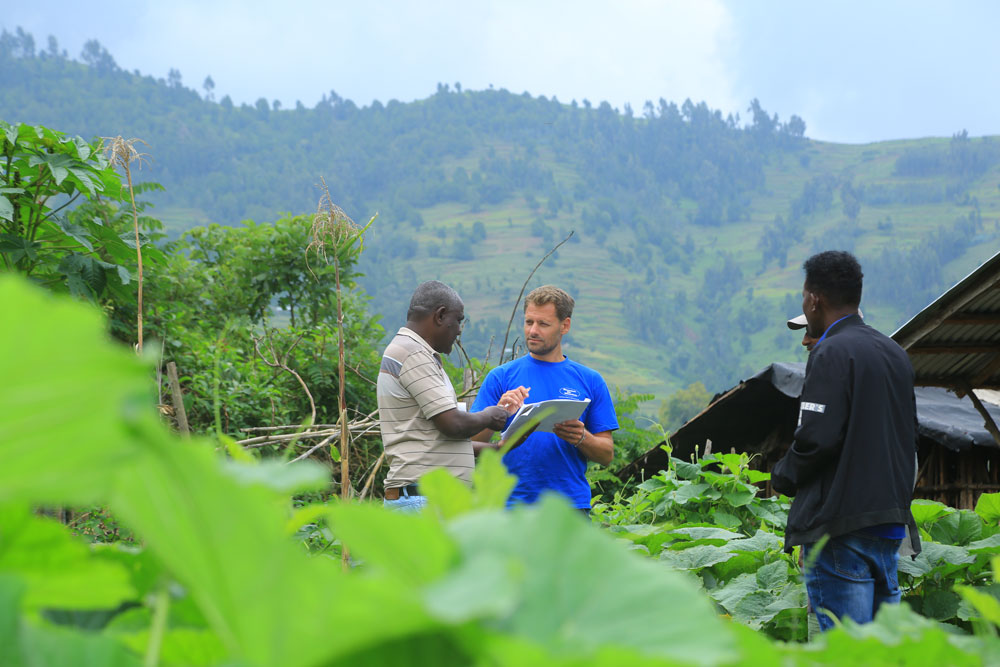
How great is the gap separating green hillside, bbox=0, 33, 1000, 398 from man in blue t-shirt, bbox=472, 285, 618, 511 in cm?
7623

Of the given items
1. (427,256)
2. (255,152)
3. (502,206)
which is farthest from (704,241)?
(255,152)

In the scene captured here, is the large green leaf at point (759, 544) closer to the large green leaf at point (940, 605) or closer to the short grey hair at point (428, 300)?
the large green leaf at point (940, 605)

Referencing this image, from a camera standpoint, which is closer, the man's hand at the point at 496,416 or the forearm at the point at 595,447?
the man's hand at the point at 496,416

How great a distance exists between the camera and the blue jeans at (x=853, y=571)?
10.4ft

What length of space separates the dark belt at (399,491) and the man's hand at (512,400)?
574 millimetres

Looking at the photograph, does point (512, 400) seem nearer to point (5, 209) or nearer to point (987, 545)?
point (5, 209)

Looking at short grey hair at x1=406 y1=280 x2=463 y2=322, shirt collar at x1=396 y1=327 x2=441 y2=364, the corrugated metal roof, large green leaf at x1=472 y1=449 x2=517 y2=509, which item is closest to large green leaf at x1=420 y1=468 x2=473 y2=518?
large green leaf at x1=472 y1=449 x2=517 y2=509

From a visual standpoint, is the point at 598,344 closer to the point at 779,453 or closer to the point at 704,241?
the point at 704,241

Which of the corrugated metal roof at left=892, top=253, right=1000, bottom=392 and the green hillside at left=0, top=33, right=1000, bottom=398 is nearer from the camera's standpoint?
the corrugated metal roof at left=892, top=253, right=1000, bottom=392

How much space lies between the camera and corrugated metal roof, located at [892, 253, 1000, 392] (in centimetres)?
559

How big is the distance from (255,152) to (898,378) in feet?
421

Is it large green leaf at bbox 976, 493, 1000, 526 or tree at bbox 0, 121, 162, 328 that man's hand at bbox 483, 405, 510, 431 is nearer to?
tree at bbox 0, 121, 162, 328

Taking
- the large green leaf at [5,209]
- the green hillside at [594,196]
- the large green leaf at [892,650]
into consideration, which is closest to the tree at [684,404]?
the green hillside at [594,196]

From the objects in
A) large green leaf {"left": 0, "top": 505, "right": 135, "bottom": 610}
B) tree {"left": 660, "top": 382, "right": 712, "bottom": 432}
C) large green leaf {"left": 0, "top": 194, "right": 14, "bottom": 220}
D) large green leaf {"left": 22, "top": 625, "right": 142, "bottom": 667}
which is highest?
large green leaf {"left": 0, "top": 194, "right": 14, "bottom": 220}
